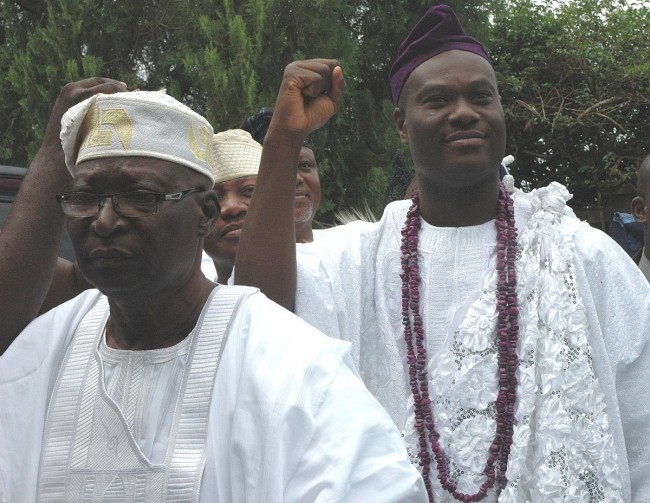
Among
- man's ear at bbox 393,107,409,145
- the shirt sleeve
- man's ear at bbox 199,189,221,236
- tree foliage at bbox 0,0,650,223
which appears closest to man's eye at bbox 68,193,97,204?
man's ear at bbox 199,189,221,236

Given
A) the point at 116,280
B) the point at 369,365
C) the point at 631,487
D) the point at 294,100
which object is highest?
the point at 294,100

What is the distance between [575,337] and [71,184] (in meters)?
1.55

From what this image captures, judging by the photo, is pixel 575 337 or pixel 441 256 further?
pixel 441 256

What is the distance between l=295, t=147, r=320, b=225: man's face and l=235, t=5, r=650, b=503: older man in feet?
3.47

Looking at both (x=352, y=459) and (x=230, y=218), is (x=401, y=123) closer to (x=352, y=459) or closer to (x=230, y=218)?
(x=230, y=218)

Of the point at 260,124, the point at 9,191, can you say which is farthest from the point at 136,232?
the point at 9,191

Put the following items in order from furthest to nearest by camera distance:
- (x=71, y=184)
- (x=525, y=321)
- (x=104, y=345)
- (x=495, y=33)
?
(x=495, y=33) → (x=525, y=321) → (x=71, y=184) → (x=104, y=345)

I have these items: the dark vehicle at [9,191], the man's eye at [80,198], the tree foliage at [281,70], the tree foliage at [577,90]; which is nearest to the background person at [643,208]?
the dark vehicle at [9,191]

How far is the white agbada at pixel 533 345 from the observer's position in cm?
319

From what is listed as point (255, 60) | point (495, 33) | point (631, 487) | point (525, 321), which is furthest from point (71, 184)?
point (495, 33)

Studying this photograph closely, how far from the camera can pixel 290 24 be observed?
10852mm

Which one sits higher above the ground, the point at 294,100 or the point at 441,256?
the point at 294,100

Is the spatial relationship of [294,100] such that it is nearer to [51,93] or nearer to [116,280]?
[116,280]

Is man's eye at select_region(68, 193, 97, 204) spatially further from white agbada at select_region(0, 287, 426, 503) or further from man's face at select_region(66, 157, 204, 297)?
white agbada at select_region(0, 287, 426, 503)
